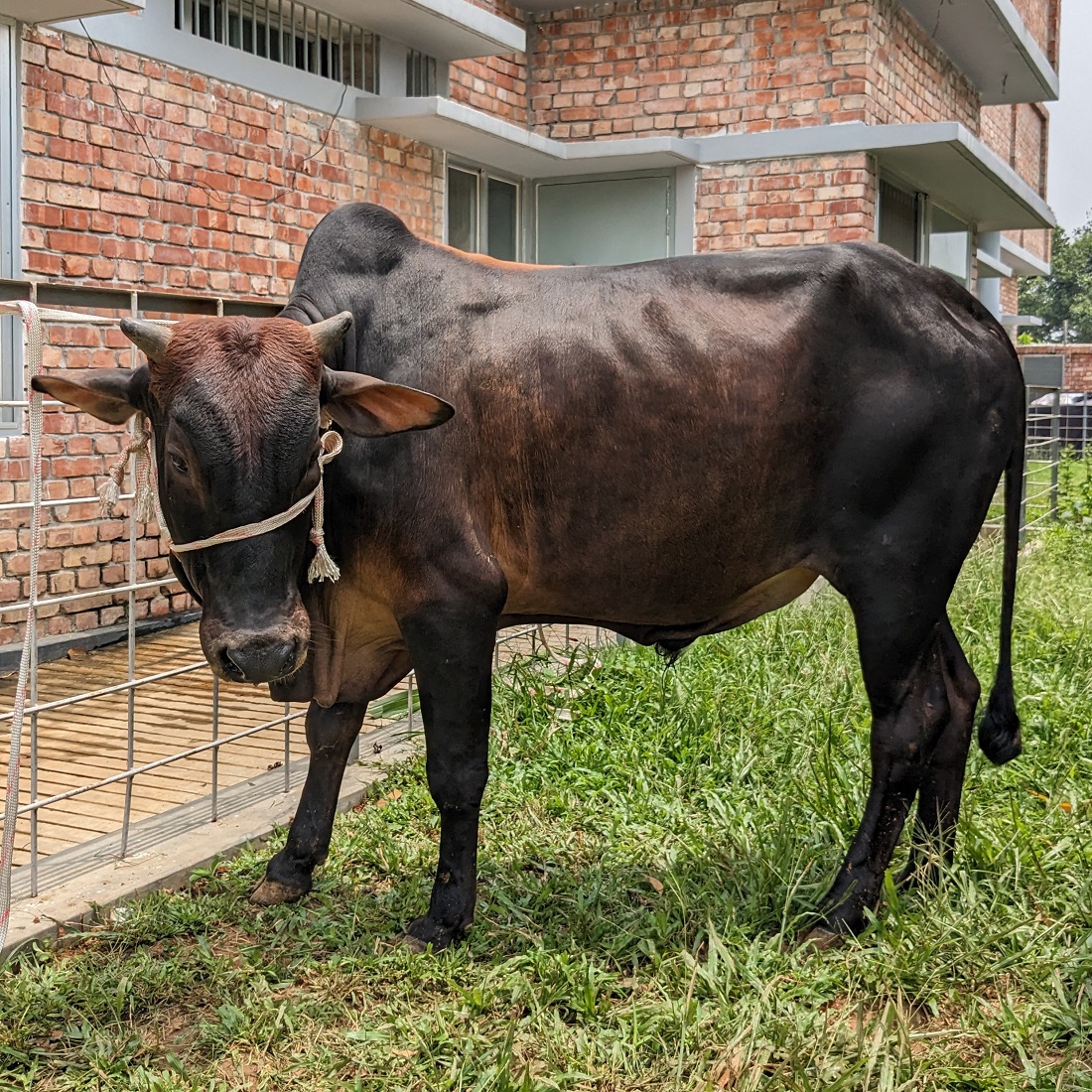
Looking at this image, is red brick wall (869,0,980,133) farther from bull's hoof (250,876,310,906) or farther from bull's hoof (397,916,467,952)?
bull's hoof (397,916,467,952)

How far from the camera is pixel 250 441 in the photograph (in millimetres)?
3070

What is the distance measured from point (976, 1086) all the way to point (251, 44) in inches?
287

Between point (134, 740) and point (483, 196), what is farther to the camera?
point (483, 196)

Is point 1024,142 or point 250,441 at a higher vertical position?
point 1024,142

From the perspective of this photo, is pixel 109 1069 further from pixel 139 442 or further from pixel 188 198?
pixel 188 198

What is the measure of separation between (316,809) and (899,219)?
942cm

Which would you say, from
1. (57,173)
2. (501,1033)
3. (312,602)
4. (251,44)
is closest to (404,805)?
(312,602)

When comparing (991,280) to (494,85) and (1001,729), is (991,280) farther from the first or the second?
(1001,729)

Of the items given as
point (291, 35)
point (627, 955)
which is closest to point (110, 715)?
point (627, 955)

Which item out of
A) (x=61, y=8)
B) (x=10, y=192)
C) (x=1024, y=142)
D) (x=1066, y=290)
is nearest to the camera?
(x=61, y=8)

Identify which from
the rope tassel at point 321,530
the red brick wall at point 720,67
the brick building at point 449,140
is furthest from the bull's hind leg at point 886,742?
the red brick wall at point 720,67

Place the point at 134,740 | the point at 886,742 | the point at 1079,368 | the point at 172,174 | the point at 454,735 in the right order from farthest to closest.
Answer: the point at 1079,368, the point at 172,174, the point at 134,740, the point at 886,742, the point at 454,735

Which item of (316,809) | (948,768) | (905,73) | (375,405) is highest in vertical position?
(905,73)

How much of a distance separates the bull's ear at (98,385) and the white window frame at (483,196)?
22.3ft
